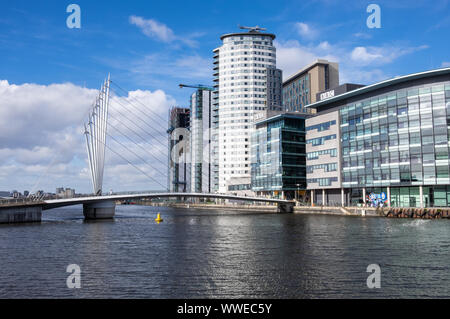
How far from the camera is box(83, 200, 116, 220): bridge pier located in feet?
309

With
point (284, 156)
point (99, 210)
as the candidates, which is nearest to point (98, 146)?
point (99, 210)

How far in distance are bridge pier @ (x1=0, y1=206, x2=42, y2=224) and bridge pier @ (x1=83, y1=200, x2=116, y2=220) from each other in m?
14.9

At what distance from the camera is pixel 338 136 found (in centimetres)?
11444

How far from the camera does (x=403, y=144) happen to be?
3735 inches

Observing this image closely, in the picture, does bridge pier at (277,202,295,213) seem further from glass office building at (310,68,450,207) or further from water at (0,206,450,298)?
water at (0,206,450,298)

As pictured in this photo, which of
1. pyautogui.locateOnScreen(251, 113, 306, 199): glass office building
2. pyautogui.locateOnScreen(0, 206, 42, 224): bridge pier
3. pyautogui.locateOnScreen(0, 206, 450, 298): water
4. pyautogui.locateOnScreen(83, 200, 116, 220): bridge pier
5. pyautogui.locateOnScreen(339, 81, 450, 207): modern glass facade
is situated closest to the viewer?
pyautogui.locateOnScreen(0, 206, 450, 298): water

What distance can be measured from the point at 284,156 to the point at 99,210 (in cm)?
6500

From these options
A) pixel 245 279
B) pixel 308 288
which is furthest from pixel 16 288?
pixel 308 288

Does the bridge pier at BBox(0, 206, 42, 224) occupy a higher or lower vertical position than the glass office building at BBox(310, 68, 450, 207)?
lower

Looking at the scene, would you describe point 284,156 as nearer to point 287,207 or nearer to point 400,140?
point 287,207

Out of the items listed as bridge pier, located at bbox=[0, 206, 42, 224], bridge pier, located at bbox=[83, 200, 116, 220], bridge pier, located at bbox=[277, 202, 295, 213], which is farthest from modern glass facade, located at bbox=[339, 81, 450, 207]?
bridge pier, located at bbox=[0, 206, 42, 224]

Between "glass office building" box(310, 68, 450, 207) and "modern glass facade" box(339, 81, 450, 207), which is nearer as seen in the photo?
"modern glass facade" box(339, 81, 450, 207)

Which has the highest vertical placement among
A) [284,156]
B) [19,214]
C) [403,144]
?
[284,156]

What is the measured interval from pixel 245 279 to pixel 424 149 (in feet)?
253
